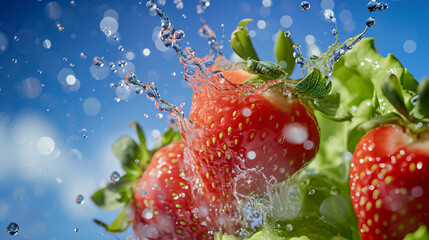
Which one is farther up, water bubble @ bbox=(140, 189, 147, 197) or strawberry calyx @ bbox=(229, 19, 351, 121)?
strawberry calyx @ bbox=(229, 19, 351, 121)

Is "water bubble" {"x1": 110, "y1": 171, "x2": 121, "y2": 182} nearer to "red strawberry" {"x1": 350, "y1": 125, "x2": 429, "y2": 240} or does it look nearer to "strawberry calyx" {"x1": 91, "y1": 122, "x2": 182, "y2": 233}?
"strawberry calyx" {"x1": 91, "y1": 122, "x2": 182, "y2": 233}

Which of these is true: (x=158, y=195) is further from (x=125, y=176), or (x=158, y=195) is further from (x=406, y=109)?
(x=406, y=109)

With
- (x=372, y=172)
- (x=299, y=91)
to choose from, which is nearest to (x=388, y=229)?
(x=372, y=172)

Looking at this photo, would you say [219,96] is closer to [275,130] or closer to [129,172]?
[275,130]

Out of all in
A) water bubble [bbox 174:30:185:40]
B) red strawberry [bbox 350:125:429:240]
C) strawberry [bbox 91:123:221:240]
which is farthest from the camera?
strawberry [bbox 91:123:221:240]

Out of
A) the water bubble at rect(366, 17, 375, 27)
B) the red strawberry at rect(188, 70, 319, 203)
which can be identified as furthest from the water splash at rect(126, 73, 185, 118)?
the water bubble at rect(366, 17, 375, 27)
